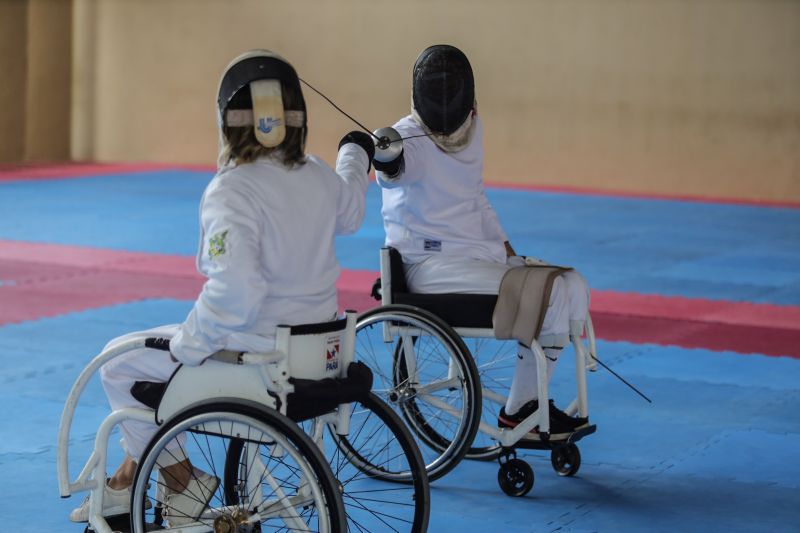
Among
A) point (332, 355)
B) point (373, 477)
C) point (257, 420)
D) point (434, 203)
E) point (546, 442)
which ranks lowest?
point (373, 477)

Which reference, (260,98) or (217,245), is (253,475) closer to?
(217,245)

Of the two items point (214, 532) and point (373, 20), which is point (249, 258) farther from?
point (373, 20)

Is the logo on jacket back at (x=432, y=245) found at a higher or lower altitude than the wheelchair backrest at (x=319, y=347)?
higher

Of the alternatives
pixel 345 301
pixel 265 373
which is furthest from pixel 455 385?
pixel 345 301

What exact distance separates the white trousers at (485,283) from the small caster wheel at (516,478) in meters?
0.43

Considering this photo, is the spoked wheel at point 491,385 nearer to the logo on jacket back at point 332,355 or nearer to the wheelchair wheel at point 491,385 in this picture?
the wheelchair wheel at point 491,385

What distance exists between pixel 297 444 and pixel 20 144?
14.6m

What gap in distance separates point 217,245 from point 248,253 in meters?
0.08

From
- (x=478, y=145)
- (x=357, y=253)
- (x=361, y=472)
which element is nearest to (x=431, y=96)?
(x=478, y=145)

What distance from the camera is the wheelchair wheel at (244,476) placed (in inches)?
107

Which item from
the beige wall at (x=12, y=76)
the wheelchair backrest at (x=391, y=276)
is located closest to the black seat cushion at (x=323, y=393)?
the wheelchair backrest at (x=391, y=276)

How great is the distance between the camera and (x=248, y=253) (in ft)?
9.30

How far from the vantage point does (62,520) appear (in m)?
3.59

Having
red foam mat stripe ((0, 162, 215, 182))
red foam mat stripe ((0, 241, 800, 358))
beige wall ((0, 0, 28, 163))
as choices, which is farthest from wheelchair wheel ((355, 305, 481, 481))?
beige wall ((0, 0, 28, 163))
